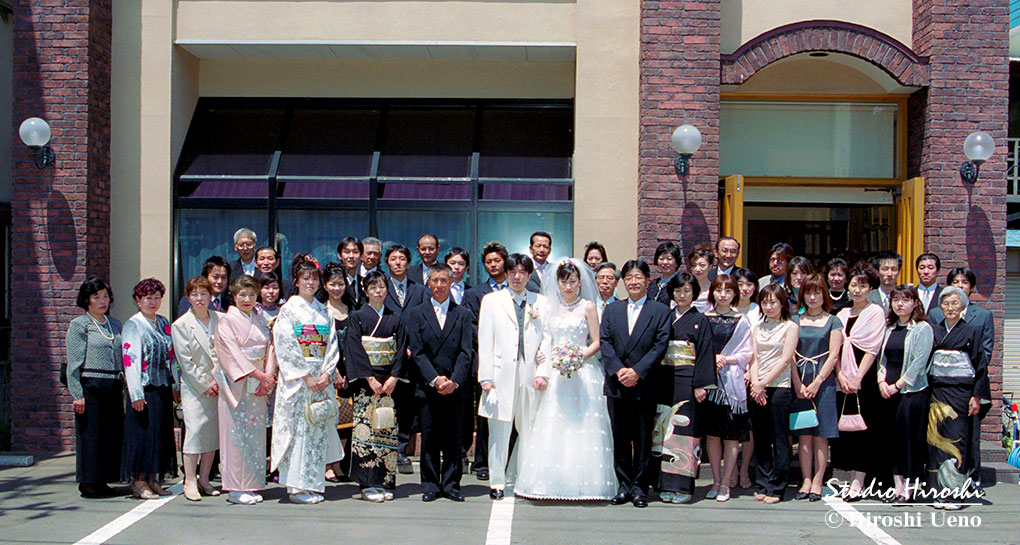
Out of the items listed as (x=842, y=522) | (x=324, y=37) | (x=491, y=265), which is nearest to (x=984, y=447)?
(x=842, y=522)

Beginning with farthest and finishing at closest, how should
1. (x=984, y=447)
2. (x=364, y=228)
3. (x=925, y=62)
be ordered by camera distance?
(x=364, y=228)
(x=925, y=62)
(x=984, y=447)

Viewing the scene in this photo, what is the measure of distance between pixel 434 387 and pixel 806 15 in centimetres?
605

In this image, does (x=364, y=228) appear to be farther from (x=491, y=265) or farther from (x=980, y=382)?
(x=980, y=382)

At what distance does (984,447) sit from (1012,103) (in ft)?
21.2

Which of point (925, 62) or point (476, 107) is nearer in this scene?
point (925, 62)

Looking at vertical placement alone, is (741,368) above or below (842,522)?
above

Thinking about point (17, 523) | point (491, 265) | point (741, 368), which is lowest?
point (17, 523)

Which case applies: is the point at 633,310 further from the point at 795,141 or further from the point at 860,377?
the point at 795,141

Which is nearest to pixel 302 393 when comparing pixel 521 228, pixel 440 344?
pixel 440 344

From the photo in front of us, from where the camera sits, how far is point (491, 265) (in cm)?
826

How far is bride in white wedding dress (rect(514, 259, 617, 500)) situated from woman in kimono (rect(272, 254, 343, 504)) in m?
1.51

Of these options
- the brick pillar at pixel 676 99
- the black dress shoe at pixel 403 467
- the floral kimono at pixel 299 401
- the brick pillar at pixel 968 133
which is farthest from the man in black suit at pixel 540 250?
the brick pillar at pixel 968 133

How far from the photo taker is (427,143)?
1100cm

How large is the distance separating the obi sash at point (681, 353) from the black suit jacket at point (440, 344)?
1.51 m
